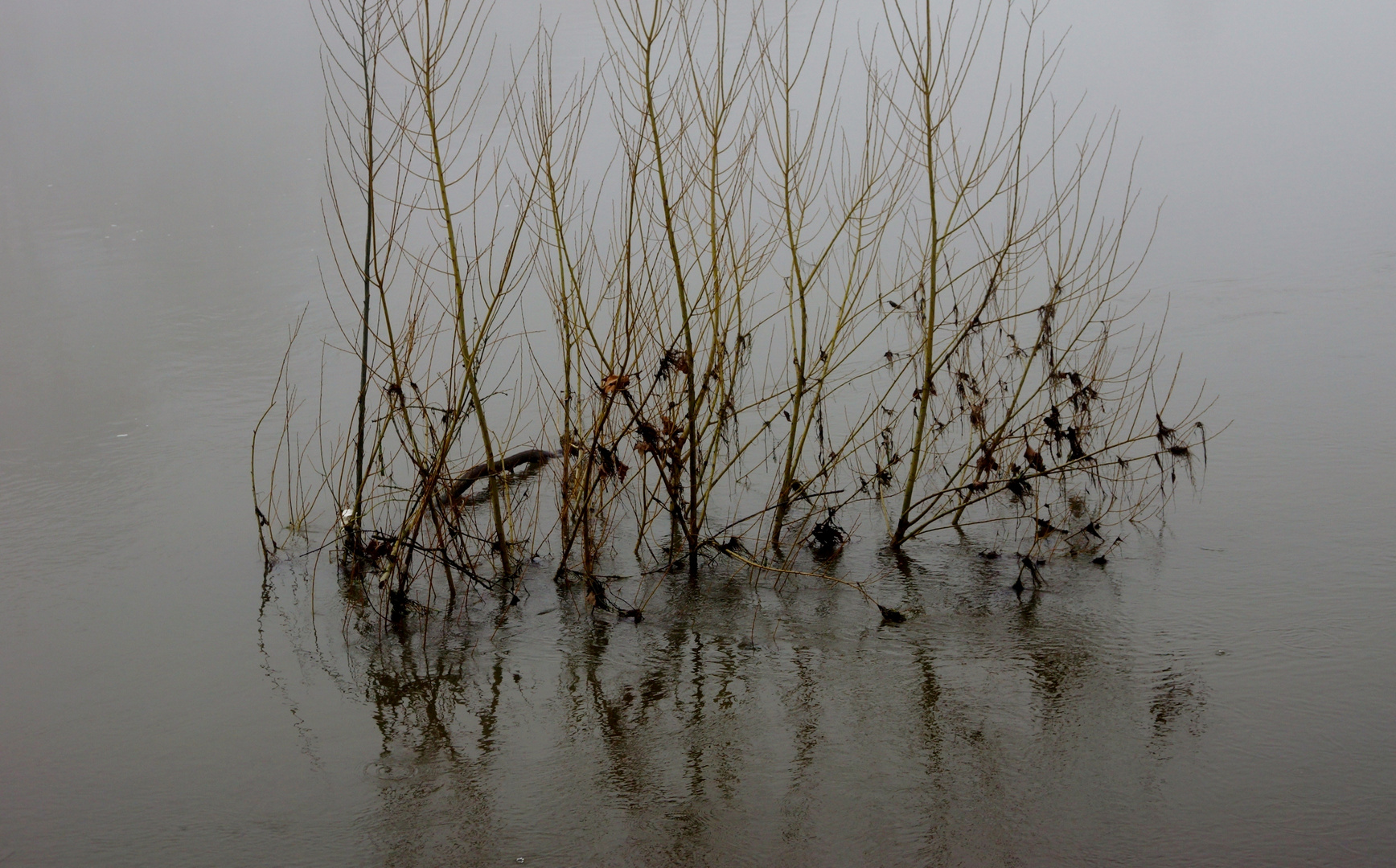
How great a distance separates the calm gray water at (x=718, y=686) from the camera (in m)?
3.38

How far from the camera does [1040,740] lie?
3.71 metres

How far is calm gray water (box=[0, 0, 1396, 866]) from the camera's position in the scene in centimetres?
338

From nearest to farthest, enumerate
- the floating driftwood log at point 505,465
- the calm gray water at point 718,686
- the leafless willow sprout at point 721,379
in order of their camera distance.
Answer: the calm gray water at point 718,686 → the leafless willow sprout at point 721,379 → the floating driftwood log at point 505,465

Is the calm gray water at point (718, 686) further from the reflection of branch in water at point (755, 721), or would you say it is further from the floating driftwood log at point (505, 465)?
the floating driftwood log at point (505, 465)

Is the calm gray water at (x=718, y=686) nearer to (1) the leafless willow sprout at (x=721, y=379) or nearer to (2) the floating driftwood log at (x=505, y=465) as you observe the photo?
(1) the leafless willow sprout at (x=721, y=379)

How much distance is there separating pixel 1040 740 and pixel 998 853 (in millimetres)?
588

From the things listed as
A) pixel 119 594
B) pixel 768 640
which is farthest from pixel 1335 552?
pixel 119 594

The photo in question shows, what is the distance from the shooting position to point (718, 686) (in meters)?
4.16

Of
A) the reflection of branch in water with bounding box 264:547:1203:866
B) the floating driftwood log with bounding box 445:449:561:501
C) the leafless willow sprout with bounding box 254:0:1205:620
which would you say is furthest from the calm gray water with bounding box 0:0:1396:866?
the floating driftwood log with bounding box 445:449:561:501

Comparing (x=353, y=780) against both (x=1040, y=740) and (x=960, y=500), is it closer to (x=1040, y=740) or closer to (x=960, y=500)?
(x=1040, y=740)

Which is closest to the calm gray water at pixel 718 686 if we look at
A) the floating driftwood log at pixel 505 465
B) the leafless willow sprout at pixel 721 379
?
the leafless willow sprout at pixel 721 379

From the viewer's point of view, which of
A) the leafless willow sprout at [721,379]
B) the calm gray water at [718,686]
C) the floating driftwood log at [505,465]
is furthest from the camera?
the floating driftwood log at [505,465]

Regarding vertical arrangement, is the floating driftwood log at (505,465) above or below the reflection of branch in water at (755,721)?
above

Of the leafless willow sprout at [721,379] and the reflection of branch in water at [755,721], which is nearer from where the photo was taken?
the reflection of branch in water at [755,721]
